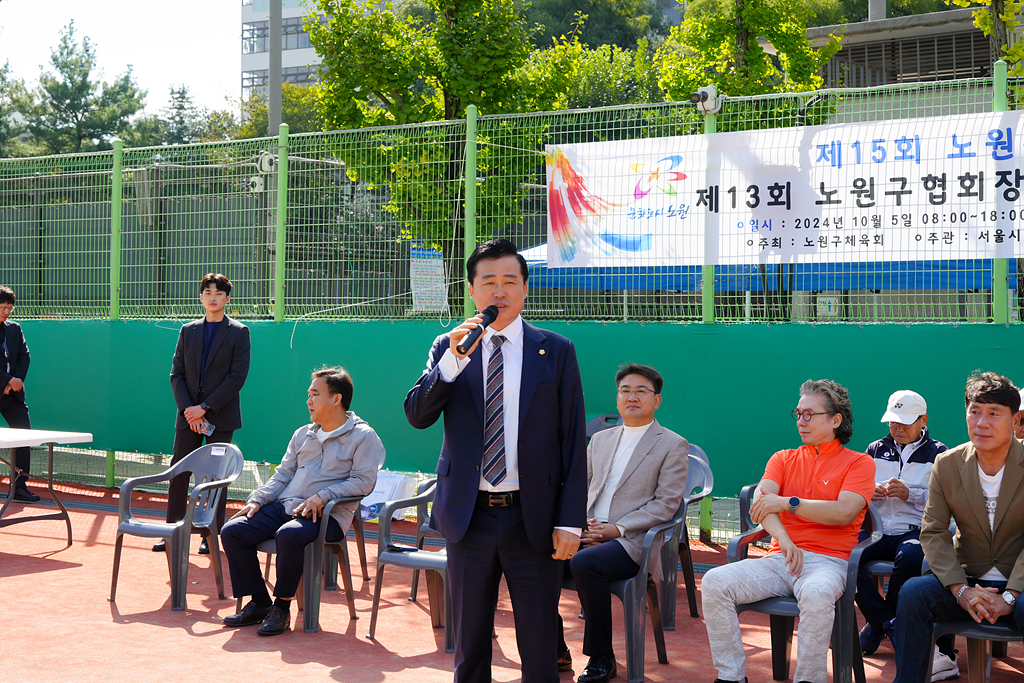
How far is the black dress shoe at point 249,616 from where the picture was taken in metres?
4.92

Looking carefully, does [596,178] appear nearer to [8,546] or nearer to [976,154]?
[976,154]

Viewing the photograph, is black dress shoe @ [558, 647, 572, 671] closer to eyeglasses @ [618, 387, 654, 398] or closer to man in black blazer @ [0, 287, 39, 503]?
eyeglasses @ [618, 387, 654, 398]

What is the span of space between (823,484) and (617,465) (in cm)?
111

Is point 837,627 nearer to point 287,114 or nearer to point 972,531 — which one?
point 972,531

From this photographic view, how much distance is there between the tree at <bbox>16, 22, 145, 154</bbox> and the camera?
45875 mm

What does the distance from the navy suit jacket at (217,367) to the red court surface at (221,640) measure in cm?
111

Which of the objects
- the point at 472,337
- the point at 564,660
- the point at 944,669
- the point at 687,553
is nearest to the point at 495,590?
the point at 472,337

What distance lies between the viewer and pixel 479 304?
2975 millimetres

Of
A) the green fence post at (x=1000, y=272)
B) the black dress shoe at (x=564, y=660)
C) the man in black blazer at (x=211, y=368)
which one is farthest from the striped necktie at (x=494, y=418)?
the man in black blazer at (x=211, y=368)


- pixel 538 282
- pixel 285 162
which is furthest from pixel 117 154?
pixel 538 282

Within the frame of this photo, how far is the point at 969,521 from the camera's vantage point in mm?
3852

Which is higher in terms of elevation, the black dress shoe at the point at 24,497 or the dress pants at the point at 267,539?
the dress pants at the point at 267,539

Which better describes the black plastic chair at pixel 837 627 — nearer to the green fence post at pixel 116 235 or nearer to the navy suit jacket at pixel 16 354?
the green fence post at pixel 116 235

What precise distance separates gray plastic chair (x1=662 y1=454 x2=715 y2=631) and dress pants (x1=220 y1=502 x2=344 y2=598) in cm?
179
